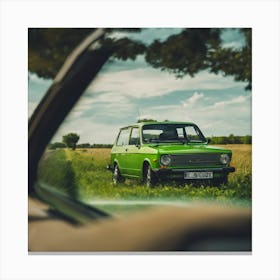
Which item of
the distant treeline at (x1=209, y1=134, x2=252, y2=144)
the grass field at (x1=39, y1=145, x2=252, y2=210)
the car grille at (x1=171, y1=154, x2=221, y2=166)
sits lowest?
the grass field at (x1=39, y1=145, x2=252, y2=210)

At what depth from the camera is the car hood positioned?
7.52 meters

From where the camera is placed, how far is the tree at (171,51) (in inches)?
295

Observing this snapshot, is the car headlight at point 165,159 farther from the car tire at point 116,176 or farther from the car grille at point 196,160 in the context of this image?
the car tire at point 116,176

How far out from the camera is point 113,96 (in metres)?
7.53

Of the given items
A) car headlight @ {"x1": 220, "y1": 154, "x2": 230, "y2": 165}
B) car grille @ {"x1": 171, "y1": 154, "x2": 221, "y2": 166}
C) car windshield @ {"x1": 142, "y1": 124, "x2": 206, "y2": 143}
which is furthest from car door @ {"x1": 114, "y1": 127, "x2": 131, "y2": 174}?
car headlight @ {"x1": 220, "y1": 154, "x2": 230, "y2": 165}

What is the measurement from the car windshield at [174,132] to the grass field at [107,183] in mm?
473

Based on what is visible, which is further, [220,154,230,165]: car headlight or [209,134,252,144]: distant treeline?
[220,154,230,165]: car headlight

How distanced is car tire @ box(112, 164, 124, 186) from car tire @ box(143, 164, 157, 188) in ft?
1.00

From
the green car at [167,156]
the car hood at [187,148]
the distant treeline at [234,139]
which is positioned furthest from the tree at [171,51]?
the car hood at [187,148]

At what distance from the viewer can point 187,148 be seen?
24.8ft

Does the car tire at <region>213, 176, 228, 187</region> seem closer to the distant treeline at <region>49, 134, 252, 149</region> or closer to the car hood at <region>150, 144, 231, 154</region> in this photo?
the car hood at <region>150, 144, 231, 154</region>
